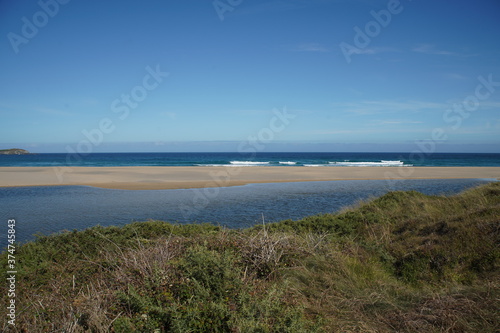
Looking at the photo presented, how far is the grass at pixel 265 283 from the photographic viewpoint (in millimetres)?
3467

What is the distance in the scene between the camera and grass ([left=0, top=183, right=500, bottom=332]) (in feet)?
11.4

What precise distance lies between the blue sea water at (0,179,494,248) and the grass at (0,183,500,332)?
499cm

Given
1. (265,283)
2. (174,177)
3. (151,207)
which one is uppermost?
(265,283)

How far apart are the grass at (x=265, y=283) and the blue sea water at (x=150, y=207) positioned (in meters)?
4.99

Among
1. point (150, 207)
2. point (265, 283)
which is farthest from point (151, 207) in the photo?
point (265, 283)

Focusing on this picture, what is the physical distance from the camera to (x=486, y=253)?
639cm

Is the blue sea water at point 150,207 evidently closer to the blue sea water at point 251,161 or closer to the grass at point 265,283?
the grass at point 265,283

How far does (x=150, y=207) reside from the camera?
16.4 m

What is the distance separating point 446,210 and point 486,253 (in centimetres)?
575

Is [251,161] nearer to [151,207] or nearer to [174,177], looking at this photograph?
[174,177]

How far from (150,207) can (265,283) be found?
1271 cm

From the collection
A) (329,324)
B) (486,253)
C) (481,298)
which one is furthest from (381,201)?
(329,324)

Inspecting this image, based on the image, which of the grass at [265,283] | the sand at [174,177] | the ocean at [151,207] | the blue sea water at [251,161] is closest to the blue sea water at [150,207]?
the ocean at [151,207]

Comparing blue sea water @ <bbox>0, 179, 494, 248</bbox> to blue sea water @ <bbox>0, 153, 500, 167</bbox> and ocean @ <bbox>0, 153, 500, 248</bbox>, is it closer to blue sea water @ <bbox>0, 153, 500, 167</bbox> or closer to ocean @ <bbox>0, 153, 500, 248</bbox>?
ocean @ <bbox>0, 153, 500, 248</bbox>
